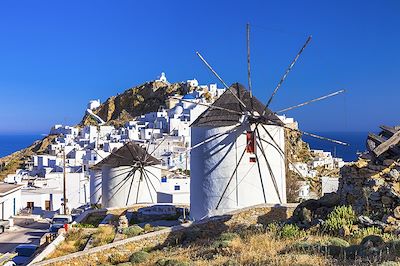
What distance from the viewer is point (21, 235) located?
25.0 metres

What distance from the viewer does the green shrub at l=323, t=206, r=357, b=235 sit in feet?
33.2

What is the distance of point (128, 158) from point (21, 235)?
8169 millimetres

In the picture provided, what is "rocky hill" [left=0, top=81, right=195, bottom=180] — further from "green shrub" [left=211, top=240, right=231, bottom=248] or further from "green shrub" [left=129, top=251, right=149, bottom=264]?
"green shrub" [left=211, top=240, right=231, bottom=248]

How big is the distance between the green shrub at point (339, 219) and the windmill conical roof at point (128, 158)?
1298 cm

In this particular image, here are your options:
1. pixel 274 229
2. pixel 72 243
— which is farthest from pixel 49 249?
pixel 274 229

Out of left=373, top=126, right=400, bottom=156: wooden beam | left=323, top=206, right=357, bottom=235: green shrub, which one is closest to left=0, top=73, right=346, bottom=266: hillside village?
left=373, top=126, right=400, bottom=156: wooden beam

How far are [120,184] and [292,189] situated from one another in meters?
12.4

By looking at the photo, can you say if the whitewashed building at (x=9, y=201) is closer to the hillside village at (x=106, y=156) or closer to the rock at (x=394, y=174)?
the hillside village at (x=106, y=156)

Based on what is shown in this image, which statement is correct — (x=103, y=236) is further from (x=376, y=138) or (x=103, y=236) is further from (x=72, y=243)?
(x=376, y=138)

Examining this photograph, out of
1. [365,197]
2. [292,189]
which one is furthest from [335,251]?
[292,189]

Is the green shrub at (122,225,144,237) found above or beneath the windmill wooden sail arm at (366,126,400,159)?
beneath

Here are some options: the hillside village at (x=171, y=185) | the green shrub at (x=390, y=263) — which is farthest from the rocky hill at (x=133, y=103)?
the green shrub at (x=390, y=263)

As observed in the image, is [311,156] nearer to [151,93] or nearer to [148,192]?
[151,93]

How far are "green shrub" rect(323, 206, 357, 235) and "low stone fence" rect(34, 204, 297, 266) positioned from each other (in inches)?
108
